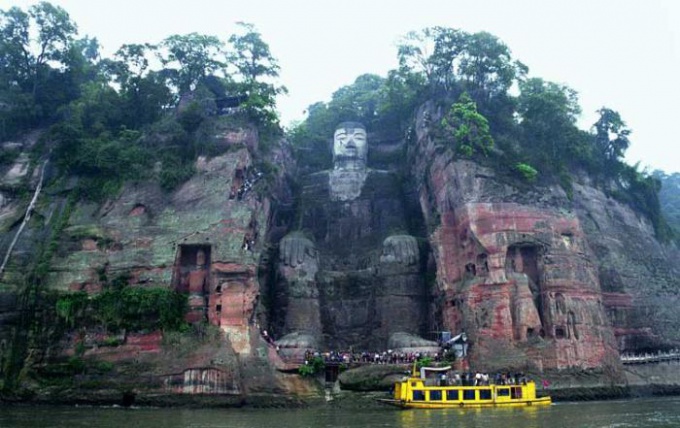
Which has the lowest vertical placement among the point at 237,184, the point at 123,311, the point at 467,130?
the point at 123,311

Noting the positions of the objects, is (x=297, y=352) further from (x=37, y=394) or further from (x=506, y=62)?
(x=506, y=62)

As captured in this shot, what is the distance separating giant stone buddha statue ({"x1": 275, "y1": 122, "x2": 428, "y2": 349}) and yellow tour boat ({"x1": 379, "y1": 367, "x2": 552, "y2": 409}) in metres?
9.88

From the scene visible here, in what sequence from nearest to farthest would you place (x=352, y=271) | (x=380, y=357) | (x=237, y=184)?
1. (x=380, y=357)
2. (x=237, y=184)
3. (x=352, y=271)

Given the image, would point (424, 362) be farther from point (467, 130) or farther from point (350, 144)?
point (350, 144)

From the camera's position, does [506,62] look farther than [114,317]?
Yes

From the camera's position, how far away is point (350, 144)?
49.6 metres

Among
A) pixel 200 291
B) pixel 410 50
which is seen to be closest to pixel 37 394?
pixel 200 291

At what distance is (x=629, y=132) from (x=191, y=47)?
3396cm

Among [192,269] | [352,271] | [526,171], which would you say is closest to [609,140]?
[526,171]

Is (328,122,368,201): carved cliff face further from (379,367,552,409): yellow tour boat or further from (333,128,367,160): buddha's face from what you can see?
(379,367,552,409): yellow tour boat

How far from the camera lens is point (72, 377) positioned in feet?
101

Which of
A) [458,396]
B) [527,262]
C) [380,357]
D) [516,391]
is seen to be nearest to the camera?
[458,396]

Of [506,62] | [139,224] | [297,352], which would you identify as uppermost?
[506,62]

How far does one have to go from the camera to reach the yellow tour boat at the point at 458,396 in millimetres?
28938
